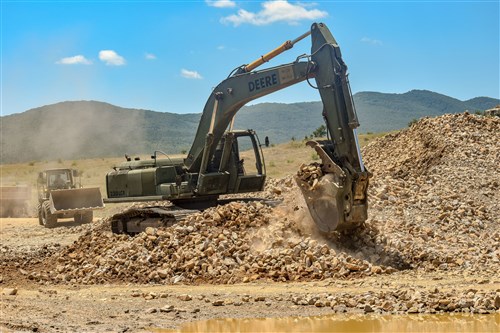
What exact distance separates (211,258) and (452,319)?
5235mm

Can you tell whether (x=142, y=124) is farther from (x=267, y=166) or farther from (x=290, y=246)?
(x=290, y=246)

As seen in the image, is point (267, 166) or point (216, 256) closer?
point (216, 256)

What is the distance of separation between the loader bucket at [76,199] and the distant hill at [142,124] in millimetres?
74659

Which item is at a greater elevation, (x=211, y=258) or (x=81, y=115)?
(x=81, y=115)

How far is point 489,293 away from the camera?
11.0 meters

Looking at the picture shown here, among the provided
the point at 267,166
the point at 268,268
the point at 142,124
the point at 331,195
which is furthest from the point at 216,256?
the point at 142,124

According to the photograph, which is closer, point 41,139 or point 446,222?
point 446,222

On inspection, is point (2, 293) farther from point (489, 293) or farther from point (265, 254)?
point (489, 293)

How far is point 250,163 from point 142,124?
118 meters

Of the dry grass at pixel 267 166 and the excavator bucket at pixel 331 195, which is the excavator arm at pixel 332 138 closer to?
the excavator bucket at pixel 331 195

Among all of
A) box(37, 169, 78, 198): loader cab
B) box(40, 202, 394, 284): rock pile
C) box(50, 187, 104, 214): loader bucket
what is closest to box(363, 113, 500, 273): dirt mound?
box(40, 202, 394, 284): rock pile

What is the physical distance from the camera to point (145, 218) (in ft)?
57.6

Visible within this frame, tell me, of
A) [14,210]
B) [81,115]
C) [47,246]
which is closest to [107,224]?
[47,246]

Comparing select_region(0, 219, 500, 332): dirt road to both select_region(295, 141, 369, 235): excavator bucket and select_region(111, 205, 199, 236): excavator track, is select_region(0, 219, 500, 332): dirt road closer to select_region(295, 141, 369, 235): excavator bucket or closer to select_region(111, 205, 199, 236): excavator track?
select_region(295, 141, 369, 235): excavator bucket
